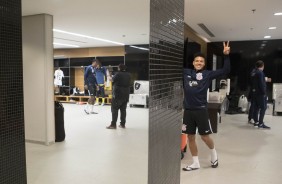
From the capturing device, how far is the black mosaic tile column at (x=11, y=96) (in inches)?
67.6

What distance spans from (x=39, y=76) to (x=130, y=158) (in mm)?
2172

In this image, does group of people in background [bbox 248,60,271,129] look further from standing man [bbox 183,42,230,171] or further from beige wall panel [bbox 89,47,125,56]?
beige wall panel [bbox 89,47,125,56]

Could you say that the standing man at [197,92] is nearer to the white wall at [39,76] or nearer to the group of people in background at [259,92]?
the white wall at [39,76]

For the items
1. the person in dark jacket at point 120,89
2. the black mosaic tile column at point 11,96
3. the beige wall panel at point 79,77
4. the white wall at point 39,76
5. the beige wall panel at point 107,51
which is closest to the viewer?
the black mosaic tile column at point 11,96

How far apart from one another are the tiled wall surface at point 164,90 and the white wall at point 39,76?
9.84 feet

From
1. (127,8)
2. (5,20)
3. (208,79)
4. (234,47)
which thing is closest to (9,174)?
(5,20)

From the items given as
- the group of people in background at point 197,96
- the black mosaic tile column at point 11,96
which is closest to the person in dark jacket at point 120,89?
the group of people in background at point 197,96

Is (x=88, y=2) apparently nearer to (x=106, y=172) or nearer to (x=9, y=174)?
(x=106, y=172)

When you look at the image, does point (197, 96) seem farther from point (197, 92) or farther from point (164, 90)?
point (164, 90)

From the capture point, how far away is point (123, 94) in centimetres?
608

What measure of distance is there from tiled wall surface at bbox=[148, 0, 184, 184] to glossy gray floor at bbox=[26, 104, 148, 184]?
126 centimetres

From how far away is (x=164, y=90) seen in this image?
186cm

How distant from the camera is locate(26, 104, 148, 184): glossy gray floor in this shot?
330cm

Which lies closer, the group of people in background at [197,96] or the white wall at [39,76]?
the group of people in background at [197,96]
